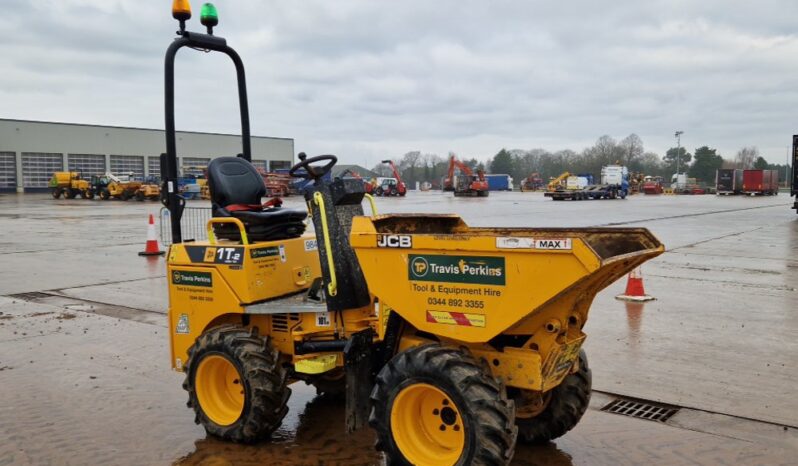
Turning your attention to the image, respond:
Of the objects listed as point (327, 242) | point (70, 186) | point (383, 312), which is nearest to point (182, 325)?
point (327, 242)

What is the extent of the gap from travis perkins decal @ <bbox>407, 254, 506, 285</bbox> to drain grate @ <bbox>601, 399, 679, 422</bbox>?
6.85ft

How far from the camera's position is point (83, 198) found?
49.3m

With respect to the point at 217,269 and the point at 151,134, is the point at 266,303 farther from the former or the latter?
the point at 151,134

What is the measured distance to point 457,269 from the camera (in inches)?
135

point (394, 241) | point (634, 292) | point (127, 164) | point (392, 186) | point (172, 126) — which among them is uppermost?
point (127, 164)

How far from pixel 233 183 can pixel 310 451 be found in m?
1.90

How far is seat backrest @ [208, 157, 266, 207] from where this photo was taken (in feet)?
15.4

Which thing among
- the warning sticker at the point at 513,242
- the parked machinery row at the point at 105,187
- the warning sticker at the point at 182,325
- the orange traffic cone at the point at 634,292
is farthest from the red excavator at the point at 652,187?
the warning sticker at the point at 513,242

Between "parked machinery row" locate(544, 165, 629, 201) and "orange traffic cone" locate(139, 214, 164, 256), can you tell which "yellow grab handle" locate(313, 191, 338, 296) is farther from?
"parked machinery row" locate(544, 165, 629, 201)

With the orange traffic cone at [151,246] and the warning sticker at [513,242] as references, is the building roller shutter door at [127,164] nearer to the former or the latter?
the orange traffic cone at [151,246]

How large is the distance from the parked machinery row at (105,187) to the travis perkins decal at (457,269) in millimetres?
43533

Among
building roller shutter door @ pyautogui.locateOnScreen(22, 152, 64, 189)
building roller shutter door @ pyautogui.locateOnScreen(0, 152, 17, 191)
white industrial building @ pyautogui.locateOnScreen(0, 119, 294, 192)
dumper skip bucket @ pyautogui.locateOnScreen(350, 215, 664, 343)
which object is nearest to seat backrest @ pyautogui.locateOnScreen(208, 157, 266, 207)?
dumper skip bucket @ pyautogui.locateOnScreen(350, 215, 664, 343)

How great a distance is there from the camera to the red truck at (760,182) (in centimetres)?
5659

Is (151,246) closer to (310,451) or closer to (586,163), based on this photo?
(310,451)
